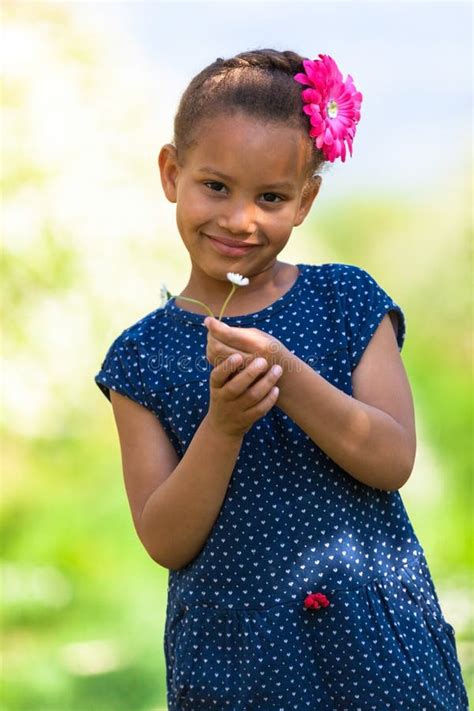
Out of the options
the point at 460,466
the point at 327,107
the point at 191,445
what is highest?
the point at 460,466

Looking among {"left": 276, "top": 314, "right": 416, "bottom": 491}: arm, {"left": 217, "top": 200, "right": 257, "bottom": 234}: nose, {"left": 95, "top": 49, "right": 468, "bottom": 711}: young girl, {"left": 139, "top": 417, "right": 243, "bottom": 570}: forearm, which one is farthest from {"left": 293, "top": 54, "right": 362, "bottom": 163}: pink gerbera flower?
{"left": 139, "top": 417, "right": 243, "bottom": 570}: forearm

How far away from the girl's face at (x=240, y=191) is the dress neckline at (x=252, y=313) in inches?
2.9

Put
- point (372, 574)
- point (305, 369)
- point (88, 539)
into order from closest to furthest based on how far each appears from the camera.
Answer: point (305, 369) < point (372, 574) < point (88, 539)

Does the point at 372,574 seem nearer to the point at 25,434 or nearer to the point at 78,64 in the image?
the point at 25,434

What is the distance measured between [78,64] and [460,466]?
2.16 meters

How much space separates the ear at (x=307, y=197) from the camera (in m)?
1.98

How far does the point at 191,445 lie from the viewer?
5.96 ft

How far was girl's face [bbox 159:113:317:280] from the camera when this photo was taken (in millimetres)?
1837

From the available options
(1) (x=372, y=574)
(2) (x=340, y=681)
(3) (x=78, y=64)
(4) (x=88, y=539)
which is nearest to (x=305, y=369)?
(1) (x=372, y=574)

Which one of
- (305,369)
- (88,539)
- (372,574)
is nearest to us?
(305,369)

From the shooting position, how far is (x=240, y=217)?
1.83 m

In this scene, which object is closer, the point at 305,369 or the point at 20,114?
the point at 305,369

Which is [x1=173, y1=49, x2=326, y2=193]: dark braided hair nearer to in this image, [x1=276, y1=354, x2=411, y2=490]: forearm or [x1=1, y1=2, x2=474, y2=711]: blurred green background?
[x1=276, y1=354, x2=411, y2=490]: forearm

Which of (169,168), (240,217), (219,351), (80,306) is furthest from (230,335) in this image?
(80,306)
